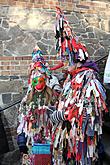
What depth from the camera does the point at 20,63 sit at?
4844 millimetres

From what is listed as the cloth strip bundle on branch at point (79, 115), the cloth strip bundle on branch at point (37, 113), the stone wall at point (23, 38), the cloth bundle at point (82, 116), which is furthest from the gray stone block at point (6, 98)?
the cloth bundle at point (82, 116)

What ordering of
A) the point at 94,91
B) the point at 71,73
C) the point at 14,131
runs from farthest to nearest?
the point at 14,131 < the point at 71,73 < the point at 94,91

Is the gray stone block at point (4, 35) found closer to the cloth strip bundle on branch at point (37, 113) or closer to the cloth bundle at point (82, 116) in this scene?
the cloth strip bundle on branch at point (37, 113)

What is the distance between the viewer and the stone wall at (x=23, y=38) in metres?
4.73

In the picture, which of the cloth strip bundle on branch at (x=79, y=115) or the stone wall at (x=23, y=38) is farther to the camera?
the stone wall at (x=23, y=38)

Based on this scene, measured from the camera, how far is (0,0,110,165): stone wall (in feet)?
15.5

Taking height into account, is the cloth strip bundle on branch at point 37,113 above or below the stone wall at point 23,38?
below

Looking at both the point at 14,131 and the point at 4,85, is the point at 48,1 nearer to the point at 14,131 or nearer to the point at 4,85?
the point at 4,85

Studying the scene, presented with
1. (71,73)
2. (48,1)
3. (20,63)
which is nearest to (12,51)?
(20,63)

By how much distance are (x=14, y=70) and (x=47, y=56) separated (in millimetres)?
597

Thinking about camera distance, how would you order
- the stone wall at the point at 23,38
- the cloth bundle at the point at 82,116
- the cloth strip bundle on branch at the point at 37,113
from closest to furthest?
the cloth bundle at the point at 82,116 < the cloth strip bundle on branch at the point at 37,113 < the stone wall at the point at 23,38

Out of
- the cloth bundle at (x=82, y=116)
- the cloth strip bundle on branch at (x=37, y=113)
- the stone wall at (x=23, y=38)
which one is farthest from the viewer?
the stone wall at (x=23, y=38)

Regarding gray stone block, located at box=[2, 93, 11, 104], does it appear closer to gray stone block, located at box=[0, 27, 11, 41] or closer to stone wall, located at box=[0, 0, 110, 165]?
stone wall, located at box=[0, 0, 110, 165]

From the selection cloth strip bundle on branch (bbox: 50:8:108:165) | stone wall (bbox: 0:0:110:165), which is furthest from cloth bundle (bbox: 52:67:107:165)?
stone wall (bbox: 0:0:110:165)
